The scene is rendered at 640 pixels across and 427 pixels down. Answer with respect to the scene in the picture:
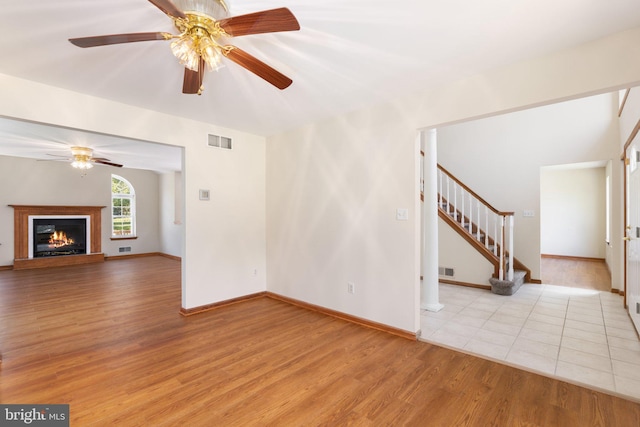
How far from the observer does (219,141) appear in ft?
13.6

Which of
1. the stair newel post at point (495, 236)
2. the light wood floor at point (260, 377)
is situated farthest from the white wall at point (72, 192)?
the stair newel post at point (495, 236)

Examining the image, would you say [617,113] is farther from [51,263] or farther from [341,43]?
[51,263]

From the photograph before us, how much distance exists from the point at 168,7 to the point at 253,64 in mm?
567

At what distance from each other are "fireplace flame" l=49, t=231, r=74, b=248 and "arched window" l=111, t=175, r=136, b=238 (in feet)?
3.22

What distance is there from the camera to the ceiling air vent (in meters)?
4.05

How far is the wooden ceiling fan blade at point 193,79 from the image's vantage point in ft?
6.43

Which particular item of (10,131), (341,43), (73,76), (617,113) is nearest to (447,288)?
(617,113)

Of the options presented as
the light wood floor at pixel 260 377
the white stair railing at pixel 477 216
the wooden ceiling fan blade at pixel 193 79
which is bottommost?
the light wood floor at pixel 260 377

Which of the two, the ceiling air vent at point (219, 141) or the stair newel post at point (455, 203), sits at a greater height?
the ceiling air vent at point (219, 141)

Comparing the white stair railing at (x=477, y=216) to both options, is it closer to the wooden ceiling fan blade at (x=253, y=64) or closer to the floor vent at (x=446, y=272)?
the floor vent at (x=446, y=272)

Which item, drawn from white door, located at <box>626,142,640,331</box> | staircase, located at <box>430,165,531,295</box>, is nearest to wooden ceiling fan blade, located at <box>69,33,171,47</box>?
white door, located at <box>626,142,640,331</box>

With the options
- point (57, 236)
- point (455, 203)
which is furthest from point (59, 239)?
point (455, 203)

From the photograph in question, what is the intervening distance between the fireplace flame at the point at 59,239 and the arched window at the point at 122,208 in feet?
3.22

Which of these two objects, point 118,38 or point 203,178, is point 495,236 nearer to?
point 203,178
